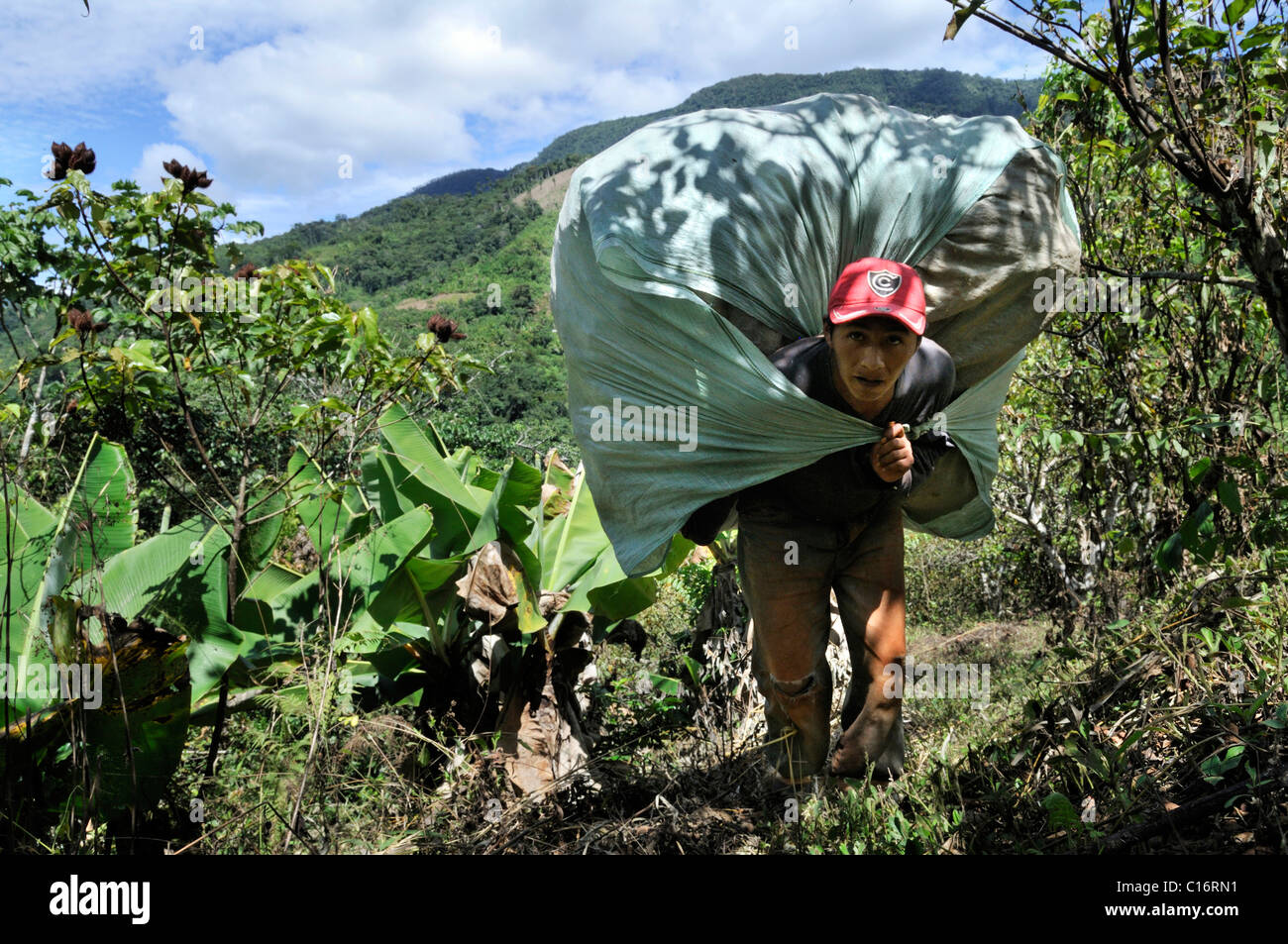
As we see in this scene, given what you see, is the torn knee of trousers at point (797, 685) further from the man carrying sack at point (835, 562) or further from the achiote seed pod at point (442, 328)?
the achiote seed pod at point (442, 328)

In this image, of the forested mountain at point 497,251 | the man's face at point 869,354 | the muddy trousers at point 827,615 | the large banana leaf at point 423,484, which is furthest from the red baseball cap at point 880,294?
the forested mountain at point 497,251

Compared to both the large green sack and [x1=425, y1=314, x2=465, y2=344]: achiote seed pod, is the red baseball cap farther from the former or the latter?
[x1=425, y1=314, x2=465, y2=344]: achiote seed pod

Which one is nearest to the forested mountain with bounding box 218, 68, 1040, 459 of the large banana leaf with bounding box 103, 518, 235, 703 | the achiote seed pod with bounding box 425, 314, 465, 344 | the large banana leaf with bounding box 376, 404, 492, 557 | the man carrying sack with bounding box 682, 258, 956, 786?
the large banana leaf with bounding box 376, 404, 492, 557

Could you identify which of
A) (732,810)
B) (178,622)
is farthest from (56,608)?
(732,810)

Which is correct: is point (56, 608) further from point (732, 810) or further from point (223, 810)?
point (732, 810)

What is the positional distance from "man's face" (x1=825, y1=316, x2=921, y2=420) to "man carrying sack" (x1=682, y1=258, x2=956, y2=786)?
20mm

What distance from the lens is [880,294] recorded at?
2.78 m

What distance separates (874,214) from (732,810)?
2.14 metres

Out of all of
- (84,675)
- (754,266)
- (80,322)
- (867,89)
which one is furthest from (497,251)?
(754,266)

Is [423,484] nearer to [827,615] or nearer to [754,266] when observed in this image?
[827,615]

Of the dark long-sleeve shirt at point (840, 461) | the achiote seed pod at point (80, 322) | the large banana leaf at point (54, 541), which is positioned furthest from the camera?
the achiote seed pod at point (80, 322)

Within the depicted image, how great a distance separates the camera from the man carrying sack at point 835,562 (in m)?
3.00

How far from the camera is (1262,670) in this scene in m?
2.92

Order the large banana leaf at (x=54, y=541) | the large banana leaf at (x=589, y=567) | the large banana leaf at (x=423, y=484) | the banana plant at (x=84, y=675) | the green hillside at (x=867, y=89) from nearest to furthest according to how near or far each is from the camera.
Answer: the banana plant at (x=84, y=675) → the large banana leaf at (x=54, y=541) → the large banana leaf at (x=589, y=567) → the large banana leaf at (x=423, y=484) → the green hillside at (x=867, y=89)
